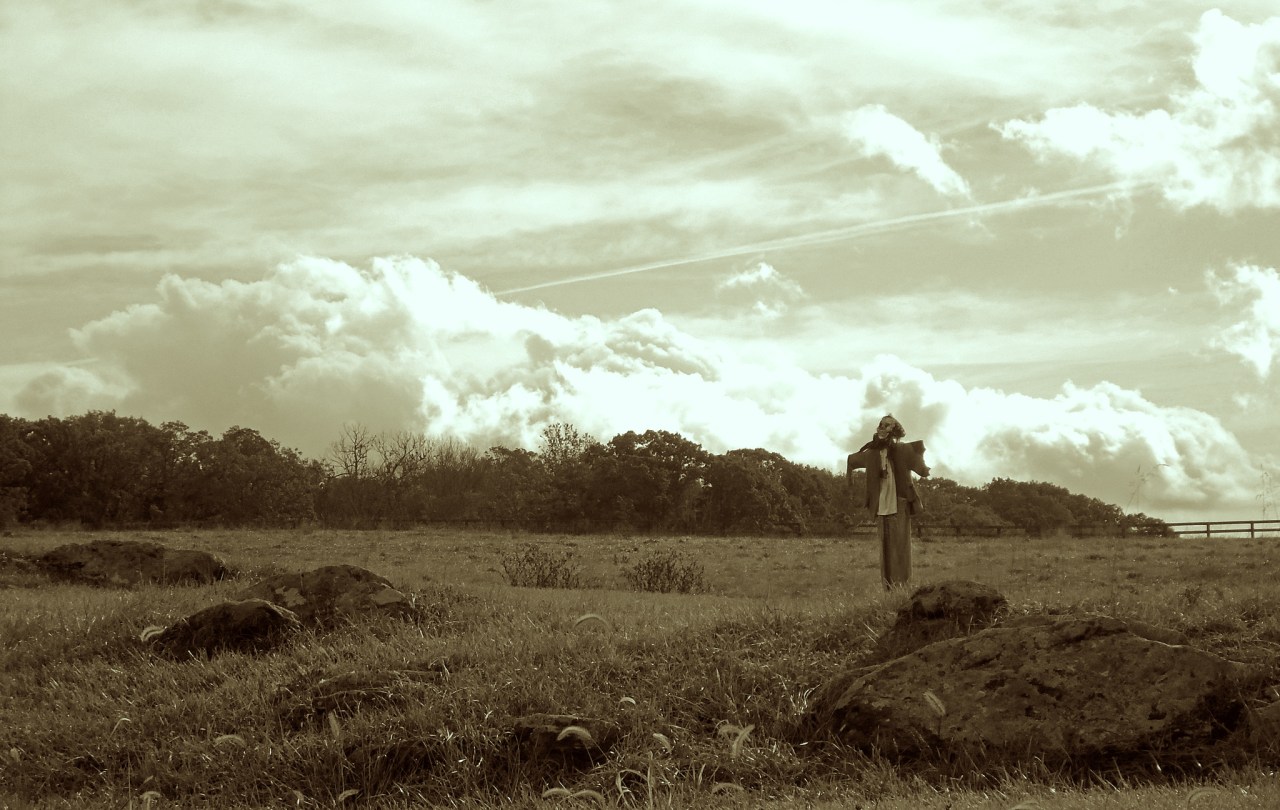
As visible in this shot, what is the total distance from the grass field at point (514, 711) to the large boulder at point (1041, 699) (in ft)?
0.97

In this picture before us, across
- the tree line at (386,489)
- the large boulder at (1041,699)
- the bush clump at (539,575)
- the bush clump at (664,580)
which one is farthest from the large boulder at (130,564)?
the tree line at (386,489)

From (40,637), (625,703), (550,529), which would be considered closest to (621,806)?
(625,703)

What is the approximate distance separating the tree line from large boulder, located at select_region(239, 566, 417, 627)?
52526 millimetres

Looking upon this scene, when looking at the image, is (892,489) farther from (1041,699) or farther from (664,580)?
(1041,699)

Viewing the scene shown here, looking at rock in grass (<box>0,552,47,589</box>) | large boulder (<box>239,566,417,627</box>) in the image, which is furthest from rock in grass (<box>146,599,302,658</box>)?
rock in grass (<box>0,552,47,589</box>)

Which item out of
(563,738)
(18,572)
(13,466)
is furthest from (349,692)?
(13,466)

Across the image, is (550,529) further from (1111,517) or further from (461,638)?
(461,638)

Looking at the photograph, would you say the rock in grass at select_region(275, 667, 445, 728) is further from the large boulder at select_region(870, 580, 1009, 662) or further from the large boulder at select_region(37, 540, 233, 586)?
the large boulder at select_region(37, 540, 233, 586)

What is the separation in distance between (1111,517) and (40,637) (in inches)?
2999

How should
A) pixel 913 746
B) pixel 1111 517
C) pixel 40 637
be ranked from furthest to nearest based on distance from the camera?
pixel 1111 517 < pixel 40 637 < pixel 913 746

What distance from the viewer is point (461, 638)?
12859 millimetres

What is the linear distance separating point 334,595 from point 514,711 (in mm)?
5468

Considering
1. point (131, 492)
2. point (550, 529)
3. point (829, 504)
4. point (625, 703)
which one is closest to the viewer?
point (625, 703)

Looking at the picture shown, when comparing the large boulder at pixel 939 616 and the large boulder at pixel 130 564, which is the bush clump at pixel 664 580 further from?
the large boulder at pixel 939 616
